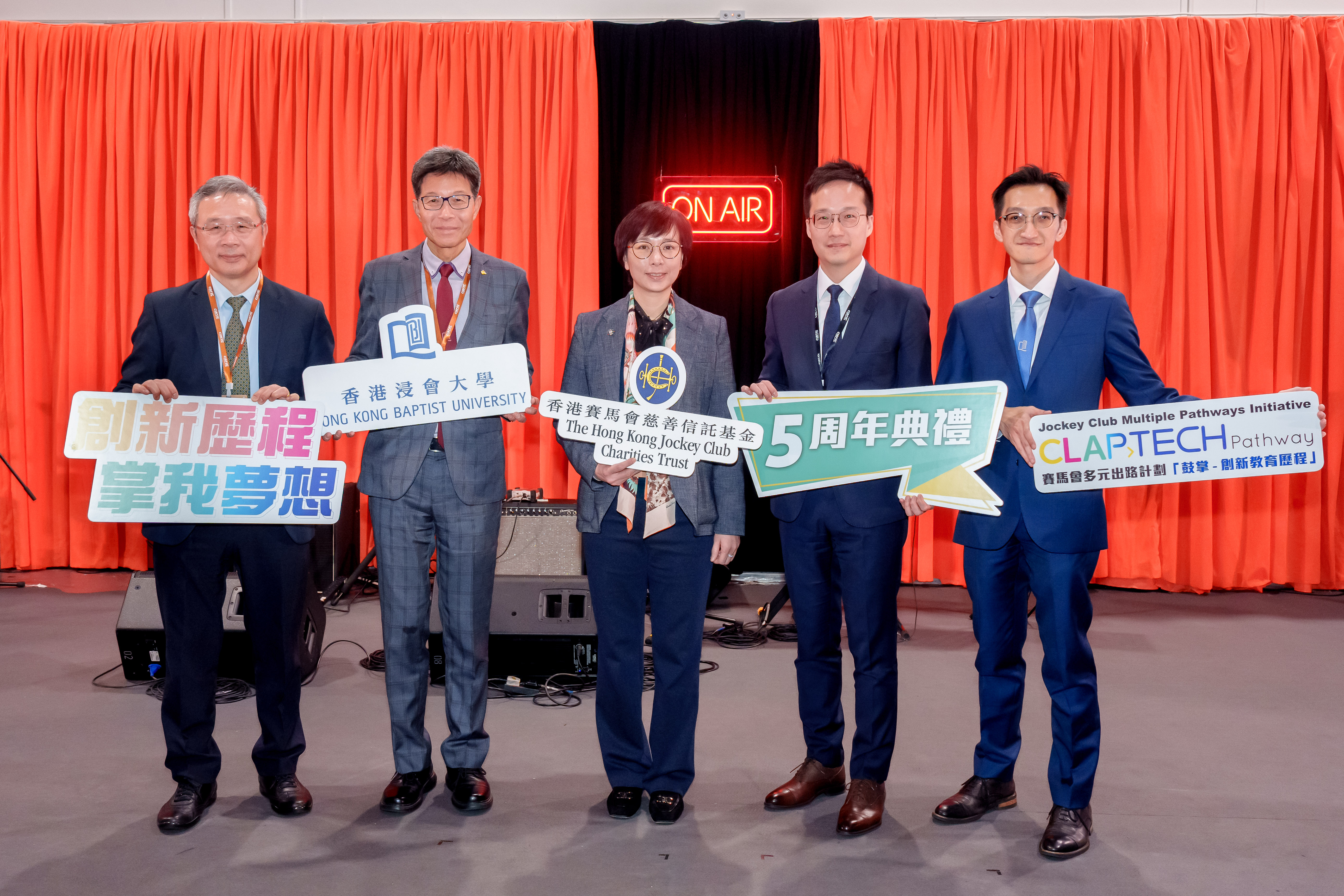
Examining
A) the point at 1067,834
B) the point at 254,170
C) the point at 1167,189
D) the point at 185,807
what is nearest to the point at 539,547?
the point at 185,807

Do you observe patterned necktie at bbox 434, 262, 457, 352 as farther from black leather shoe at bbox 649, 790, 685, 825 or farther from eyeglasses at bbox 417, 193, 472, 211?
black leather shoe at bbox 649, 790, 685, 825

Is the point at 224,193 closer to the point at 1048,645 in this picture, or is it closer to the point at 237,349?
the point at 237,349

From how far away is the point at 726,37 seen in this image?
19.4ft

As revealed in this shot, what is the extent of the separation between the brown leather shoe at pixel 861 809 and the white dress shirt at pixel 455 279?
162 cm

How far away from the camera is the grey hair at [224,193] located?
→ 2482 mm

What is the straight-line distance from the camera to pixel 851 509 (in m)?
2.46

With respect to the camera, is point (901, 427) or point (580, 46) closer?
point (901, 427)

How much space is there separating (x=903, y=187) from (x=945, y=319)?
33.9 inches

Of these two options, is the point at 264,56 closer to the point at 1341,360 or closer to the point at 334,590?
the point at 334,590

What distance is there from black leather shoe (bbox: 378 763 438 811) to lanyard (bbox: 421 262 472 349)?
1.17 metres

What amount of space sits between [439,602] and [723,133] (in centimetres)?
424

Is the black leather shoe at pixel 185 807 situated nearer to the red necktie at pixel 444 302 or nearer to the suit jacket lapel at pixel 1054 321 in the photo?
the red necktie at pixel 444 302

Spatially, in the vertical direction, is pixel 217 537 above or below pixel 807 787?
above

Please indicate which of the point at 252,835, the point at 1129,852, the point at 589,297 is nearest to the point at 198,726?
the point at 252,835
